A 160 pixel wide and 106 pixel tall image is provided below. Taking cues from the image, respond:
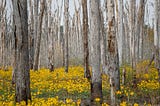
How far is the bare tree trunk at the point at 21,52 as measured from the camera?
7.07 meters

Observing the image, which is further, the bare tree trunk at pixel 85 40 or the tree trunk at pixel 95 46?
the bare tree trunk at pixel 85 40

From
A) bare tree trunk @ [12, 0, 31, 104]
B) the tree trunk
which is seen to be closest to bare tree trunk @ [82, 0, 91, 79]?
the tree trunk

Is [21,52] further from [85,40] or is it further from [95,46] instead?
[85,40]

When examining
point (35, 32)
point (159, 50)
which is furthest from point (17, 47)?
point (35, 32)

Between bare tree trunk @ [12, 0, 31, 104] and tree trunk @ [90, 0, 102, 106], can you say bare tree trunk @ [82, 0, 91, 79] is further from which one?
bare tree trunk @ [12, 0, 31, 104]

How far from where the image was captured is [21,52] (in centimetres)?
715

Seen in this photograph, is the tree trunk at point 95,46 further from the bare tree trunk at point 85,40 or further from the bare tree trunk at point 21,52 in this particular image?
the bare tree trunk at point 85,40

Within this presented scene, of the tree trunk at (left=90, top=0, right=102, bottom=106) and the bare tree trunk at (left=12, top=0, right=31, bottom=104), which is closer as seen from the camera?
the bare tree trunk at (left=12, top=0, right=31, bottom=104)

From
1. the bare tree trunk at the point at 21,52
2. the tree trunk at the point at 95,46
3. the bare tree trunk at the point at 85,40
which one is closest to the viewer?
the bare tree trunk at the point at 21,52

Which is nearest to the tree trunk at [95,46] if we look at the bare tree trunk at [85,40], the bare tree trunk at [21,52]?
the bare tree trunk at [21,52]

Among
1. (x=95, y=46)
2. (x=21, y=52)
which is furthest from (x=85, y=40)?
(x=21, y=52)

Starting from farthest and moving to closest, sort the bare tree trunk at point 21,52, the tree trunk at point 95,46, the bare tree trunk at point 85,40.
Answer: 1. the bare tree trunk at point 85,40
2. the tree trunk at point 95,46
3. the bare tree trunk at point 21,52

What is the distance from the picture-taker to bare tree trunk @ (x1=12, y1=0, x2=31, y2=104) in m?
7.07

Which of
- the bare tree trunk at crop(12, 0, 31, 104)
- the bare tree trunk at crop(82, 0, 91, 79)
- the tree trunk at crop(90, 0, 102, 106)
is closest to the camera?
the bare tree trunk at crop(12, 0, 31, 104)
